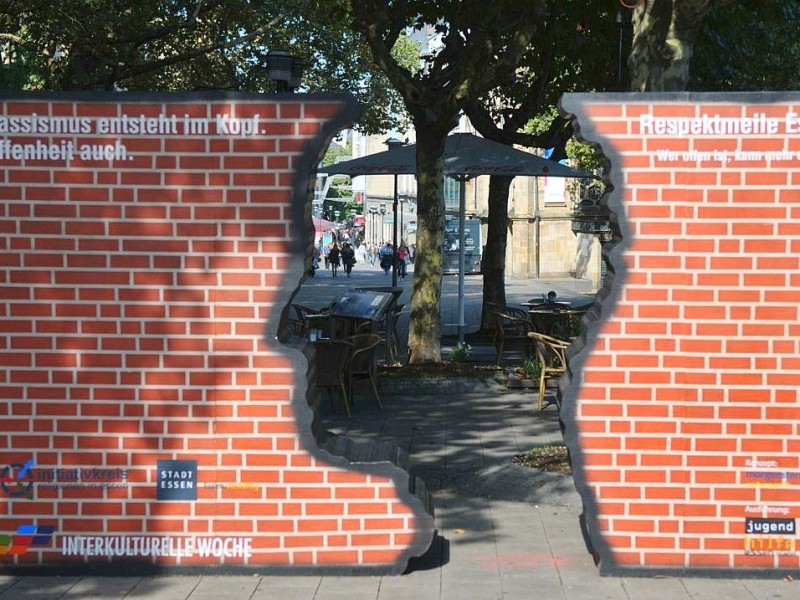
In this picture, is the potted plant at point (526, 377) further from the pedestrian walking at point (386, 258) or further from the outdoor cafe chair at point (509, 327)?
the pedestrian walking at point (386, 258)

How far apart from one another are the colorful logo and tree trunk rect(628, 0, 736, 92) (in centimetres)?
561

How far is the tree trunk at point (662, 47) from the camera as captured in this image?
9344 mm

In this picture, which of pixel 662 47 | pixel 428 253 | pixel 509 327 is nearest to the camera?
pixel 662 47

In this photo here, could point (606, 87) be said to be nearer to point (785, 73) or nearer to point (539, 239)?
point (785, 73)

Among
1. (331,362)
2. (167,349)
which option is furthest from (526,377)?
(167,349)

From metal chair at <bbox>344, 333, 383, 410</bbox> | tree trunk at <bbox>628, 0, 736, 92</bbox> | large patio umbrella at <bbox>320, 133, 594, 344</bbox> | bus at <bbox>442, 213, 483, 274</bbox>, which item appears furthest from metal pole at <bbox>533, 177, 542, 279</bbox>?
tree trunk at <bbox>628, 0, 736, 92</bbox>

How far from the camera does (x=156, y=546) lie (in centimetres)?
619

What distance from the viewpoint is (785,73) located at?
64.7 feet

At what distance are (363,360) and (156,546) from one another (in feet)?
19.2

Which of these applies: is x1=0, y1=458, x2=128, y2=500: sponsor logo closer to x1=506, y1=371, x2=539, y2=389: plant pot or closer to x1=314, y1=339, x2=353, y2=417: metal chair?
x1=314, y1=339, x2=353, y2=417: metal chair

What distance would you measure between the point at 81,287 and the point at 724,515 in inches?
136

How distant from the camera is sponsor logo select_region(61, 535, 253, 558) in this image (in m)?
6.18

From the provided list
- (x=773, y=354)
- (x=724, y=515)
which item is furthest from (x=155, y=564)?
(x=773, y=354)

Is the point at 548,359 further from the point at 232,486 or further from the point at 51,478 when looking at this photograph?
the point at 51,478
